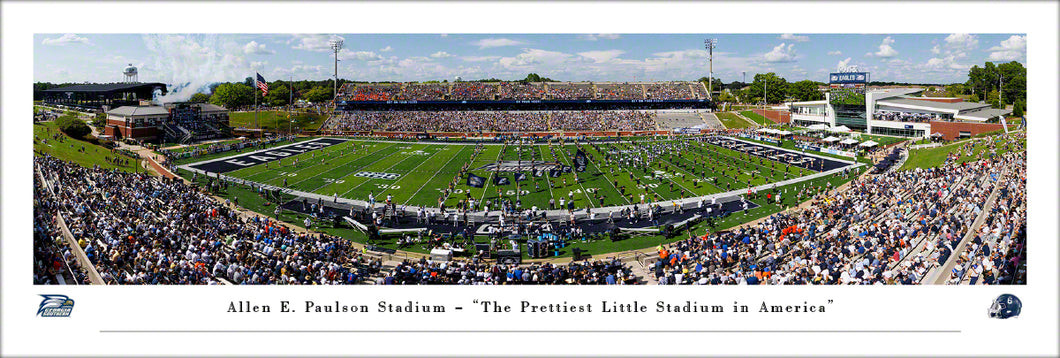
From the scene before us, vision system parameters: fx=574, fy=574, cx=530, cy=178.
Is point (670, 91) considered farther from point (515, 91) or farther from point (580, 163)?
point (580, 163)

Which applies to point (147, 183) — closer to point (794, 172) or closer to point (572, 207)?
point (572, 207)

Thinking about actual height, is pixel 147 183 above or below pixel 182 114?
below

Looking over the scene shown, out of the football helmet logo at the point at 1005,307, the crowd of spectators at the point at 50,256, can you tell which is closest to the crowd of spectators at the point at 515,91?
the crowd of spectators at the point at 50,256

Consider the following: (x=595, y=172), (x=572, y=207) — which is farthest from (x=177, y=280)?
(x=595, y=172)

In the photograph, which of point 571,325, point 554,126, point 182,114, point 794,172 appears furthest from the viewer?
point 554,126

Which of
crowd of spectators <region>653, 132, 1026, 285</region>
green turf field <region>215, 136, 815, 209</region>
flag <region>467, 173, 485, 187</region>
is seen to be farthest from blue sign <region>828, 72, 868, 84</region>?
flag <region>467, 173, 485, 187</region>

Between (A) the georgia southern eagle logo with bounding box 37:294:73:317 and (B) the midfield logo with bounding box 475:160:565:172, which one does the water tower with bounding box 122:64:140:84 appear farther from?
(B) the midfield logo with bounding box 475:160:565:172
